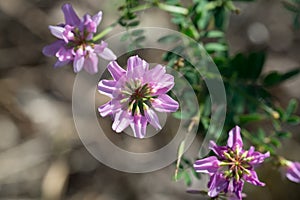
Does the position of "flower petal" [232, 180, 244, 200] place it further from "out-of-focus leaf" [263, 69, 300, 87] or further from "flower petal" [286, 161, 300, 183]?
"out-of-focus leaf" [263, 69, 300, 87]

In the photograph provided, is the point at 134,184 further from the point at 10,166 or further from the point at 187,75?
the point at 187,75

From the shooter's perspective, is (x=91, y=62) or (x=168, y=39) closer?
(x=91, y=62)

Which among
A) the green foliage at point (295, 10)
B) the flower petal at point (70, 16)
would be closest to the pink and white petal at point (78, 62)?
the flower petal at point (70, 16)

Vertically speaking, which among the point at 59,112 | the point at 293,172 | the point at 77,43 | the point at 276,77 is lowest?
the point at 59,112

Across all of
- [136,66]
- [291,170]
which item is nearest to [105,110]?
[136,66]

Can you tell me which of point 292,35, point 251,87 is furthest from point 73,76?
point 251,87

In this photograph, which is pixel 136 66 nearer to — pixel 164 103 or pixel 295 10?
pixel 164 103

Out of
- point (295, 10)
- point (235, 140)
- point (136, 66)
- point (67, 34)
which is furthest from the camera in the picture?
point (295, 10)

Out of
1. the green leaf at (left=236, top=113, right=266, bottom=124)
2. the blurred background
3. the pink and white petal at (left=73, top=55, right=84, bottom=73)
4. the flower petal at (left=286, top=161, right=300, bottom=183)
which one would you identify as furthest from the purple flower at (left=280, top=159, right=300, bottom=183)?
the blurred background
